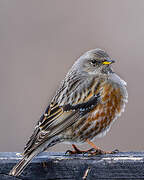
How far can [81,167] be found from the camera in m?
4.26

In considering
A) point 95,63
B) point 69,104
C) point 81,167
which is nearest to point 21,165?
point 81,167

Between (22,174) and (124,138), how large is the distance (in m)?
3.19

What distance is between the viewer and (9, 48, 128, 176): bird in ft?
16.6

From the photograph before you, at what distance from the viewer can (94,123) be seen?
532cm

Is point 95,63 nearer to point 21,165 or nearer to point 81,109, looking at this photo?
point 81,109

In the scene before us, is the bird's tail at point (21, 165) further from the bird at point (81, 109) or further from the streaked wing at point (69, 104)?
the streaked wing at point (69, 104)

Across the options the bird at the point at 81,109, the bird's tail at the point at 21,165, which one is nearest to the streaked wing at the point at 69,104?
the bird at the point at 81,109

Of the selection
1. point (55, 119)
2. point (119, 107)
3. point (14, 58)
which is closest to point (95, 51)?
point (119, 107)

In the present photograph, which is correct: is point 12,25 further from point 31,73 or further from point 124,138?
point 124,138

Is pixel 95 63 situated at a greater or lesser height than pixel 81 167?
greater

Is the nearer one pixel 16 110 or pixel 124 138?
pixel 124 138

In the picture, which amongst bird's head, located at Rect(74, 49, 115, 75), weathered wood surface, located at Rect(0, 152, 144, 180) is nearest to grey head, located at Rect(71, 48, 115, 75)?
bird's head, located at Rect(74, 49, 115, 75)

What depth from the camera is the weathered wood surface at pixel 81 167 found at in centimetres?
416

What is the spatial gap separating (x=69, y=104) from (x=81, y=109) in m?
0.13
